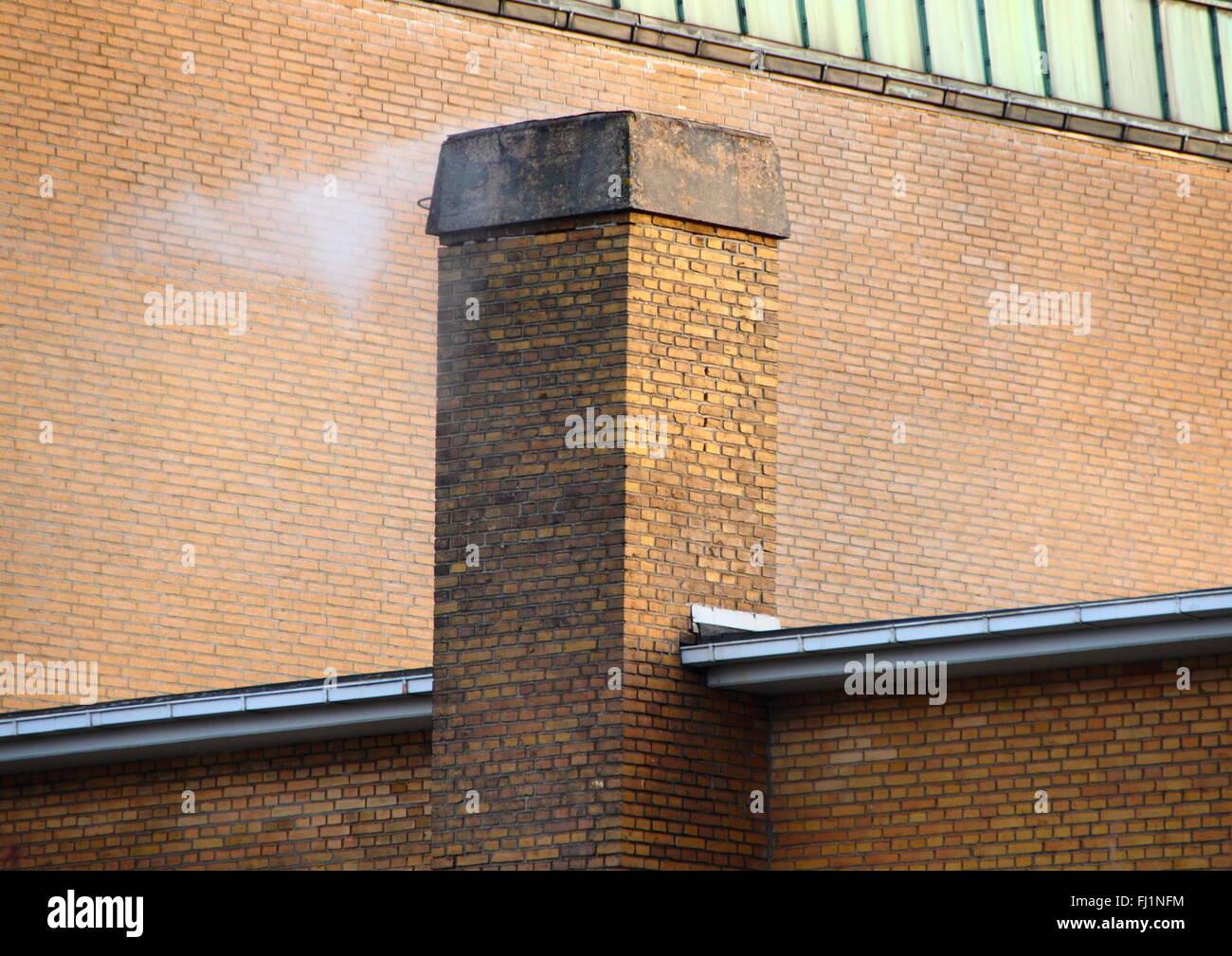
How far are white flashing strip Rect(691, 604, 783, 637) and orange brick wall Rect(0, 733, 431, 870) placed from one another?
5.98ft

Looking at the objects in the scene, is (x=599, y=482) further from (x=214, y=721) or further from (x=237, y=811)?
(x=237, y=811)

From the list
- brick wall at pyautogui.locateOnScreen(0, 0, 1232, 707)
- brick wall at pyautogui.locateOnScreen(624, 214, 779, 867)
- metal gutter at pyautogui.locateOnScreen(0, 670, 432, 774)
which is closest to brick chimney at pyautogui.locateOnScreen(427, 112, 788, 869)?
brick wall at pyautogui.locateOnScreen(624, 214, 779, 867)

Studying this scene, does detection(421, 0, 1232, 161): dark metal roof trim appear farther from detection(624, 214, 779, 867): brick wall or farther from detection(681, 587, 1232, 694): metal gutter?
detection(681, 587, 1232, 694): metal gutter

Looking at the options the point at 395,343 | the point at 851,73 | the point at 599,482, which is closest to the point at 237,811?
the point at 599,482

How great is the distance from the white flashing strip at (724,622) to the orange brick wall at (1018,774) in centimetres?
44

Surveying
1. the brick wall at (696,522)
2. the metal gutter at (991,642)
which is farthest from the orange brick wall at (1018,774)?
the brick wall at (696,522)

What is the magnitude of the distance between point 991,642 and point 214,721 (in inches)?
181

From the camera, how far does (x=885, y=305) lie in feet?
60.7

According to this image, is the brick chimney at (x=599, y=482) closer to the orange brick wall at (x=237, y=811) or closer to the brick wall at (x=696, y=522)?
the brick wall at (x=696, y=522)

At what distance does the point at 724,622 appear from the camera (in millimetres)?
11688

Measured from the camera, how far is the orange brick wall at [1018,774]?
10383 mm

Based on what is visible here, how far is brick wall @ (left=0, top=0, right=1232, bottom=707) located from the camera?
51.2ft
